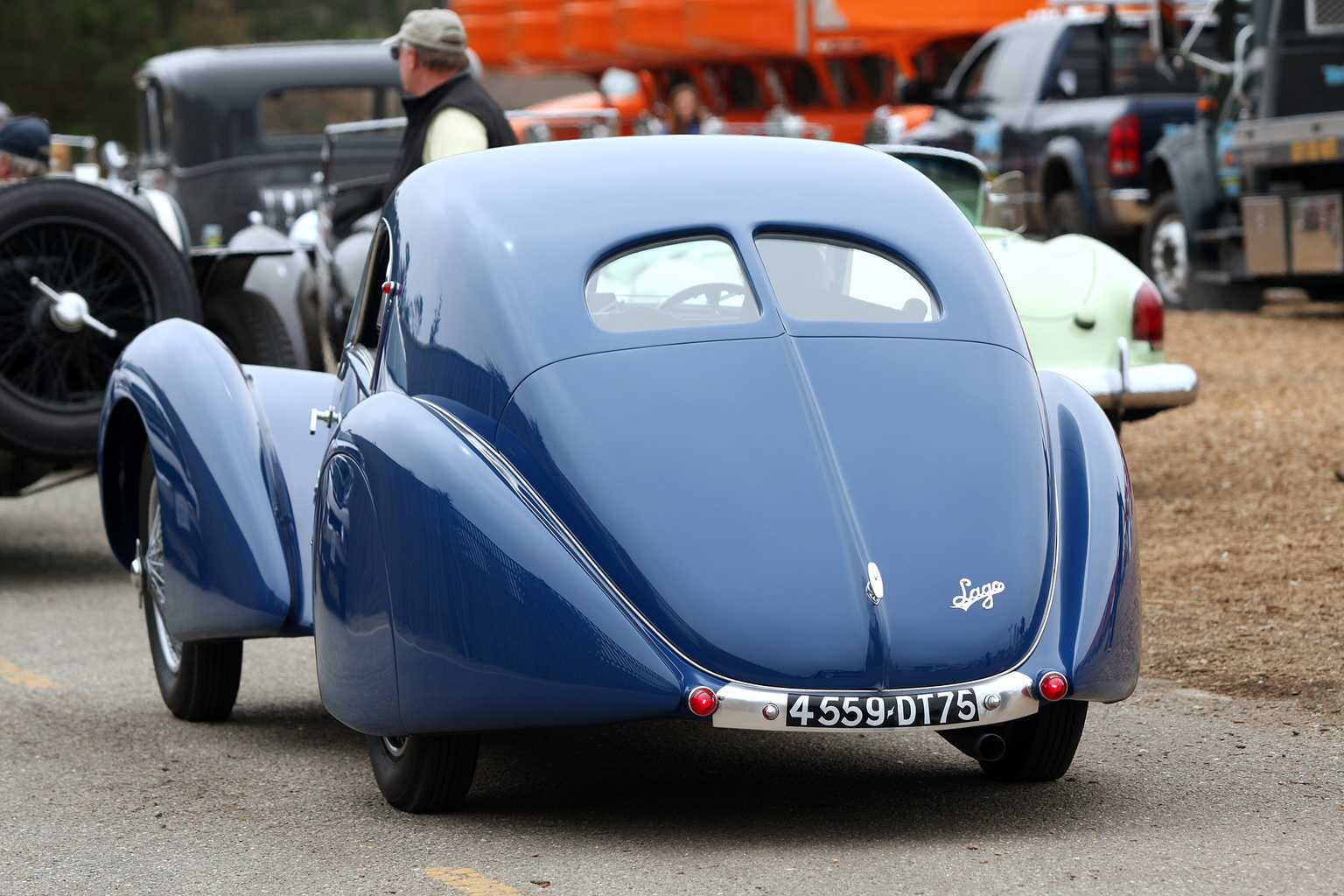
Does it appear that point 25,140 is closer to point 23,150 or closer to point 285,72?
point 23,150

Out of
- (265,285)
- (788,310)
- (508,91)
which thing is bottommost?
(508,91)

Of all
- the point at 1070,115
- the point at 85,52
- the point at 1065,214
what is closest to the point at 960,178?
the point at 1070,115

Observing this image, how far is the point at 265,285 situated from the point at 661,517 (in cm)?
532

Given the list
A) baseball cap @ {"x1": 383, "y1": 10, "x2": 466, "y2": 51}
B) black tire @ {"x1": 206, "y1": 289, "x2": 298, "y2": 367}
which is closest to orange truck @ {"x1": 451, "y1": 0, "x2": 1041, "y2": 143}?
black tire @ {"x1": 206, "y1": 289, "x2": 298, "y2": 367}

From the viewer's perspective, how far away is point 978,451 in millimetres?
4555

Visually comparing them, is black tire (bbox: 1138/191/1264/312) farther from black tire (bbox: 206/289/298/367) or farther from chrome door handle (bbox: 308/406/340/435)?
chrome door handle (bbox: 308/406/340/435)

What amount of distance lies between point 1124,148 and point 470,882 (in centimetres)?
1433

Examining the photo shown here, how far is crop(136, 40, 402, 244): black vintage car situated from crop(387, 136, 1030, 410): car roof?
905 cm

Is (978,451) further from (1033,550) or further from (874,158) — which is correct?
(874,158)

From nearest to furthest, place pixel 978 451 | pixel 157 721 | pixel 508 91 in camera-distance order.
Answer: pixel 978 451 → pixel 157 721 → pixel 508 91

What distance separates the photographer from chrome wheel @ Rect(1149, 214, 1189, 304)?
54.6ft

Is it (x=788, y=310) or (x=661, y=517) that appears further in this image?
(x=788, y=310)

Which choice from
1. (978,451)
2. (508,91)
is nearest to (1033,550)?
(978,451)

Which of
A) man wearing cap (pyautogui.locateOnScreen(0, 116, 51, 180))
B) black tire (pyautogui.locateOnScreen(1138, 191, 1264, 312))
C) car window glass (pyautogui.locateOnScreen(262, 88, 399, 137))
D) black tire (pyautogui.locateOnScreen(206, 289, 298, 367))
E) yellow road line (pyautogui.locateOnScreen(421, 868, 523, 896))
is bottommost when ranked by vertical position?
black tire (pyautogui.locateOnScreen(1138, 191, 1264, 312))
